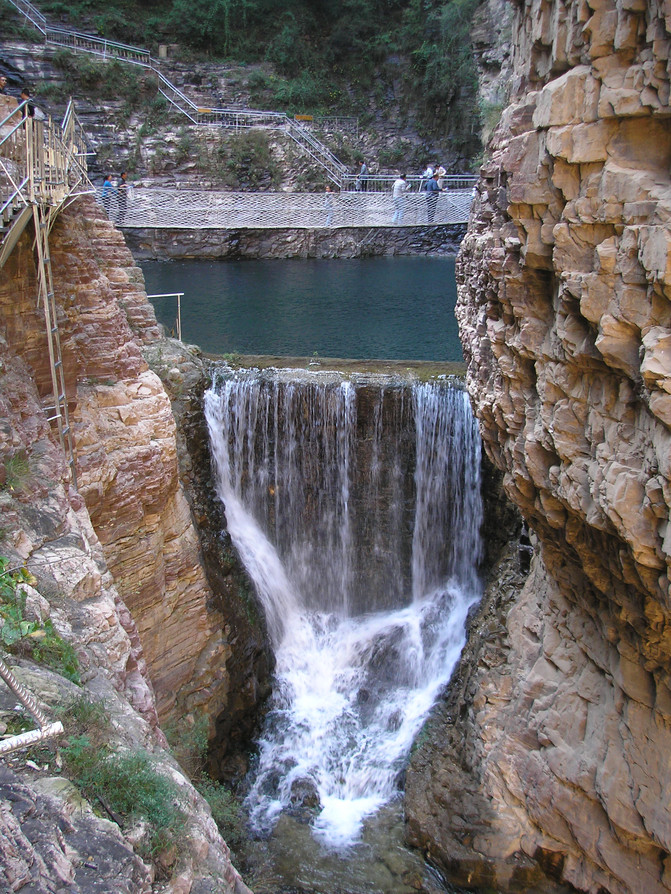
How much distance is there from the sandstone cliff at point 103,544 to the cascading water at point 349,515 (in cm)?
150

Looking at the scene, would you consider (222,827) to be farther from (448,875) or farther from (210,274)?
(210,274)

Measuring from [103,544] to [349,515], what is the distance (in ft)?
13.8

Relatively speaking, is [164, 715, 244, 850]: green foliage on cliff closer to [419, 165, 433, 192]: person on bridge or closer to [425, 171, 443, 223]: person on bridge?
[425, 171, 443, 223]: person on bridge

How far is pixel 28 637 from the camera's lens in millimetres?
4449

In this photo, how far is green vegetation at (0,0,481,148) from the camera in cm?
3005

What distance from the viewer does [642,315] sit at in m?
4.55

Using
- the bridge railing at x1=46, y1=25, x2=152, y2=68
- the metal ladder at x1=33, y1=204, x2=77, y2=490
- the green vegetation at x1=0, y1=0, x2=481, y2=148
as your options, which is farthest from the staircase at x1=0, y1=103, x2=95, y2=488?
the green vegetation at x1=0, y1=0, x2=481, y2=148

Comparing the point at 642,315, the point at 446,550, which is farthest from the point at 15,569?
the point at 446,550

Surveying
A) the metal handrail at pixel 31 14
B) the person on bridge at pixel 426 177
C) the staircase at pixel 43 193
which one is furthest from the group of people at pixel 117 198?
the staircase at pixel 43 193

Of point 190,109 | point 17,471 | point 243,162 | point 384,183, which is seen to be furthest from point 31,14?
point 17,471

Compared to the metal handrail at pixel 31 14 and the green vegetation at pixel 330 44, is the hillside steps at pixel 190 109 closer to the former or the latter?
the metal handrail at pixel 31 14

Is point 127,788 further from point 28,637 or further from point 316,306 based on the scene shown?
point 316,306

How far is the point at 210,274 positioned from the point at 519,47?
60.6ft

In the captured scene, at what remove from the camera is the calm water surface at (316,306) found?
1620cm
